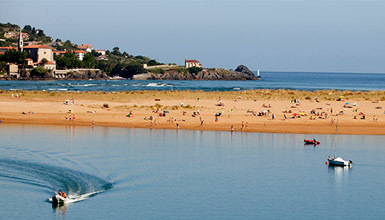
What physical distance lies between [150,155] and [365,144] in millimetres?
17502

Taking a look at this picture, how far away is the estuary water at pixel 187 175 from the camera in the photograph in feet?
85.8

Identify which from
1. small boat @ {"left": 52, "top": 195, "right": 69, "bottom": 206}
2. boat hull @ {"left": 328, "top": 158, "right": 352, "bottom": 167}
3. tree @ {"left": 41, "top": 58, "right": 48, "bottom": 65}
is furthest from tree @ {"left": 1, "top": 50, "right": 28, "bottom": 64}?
small boat @ {"left": 52, "top": 195, "right": 69, "bottom": 206}

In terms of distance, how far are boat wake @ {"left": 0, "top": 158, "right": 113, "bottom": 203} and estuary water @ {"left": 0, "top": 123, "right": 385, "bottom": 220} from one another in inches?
2.2

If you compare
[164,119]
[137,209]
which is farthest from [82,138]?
[137,209]

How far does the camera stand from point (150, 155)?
38.2 m

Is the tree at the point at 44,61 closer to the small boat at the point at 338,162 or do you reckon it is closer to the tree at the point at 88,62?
the tree at the point at 88,62

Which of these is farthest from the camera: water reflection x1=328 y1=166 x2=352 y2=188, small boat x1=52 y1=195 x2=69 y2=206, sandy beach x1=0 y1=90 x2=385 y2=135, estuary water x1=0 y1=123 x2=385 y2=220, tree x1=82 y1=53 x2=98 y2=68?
tree x1=82 y1=53 x2=98 y2=68

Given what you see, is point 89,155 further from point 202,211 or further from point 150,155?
point 202,211

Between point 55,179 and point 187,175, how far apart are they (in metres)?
7.76

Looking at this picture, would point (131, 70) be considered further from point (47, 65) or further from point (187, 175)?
point (187, 175)

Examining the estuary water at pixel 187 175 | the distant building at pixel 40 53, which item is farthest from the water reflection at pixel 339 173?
the distant building at pixel 40 53

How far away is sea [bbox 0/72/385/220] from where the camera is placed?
26141 millimetres

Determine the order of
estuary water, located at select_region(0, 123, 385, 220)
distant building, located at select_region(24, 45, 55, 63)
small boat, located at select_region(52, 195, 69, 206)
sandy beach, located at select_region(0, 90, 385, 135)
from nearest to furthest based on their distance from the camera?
1. estuary water, located at select_region(0, 123, 385, 220)
2. small boat, located at select_region(52, 195, 69, 206)
3. sandy beach, located at select_region(0, 90, 385, 135)
4. distant building, located at select_region(24, 45, 55, 63)

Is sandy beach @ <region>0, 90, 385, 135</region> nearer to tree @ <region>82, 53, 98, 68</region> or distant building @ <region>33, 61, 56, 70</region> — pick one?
distant building @ <region>33, 61, 56, 70</region>
